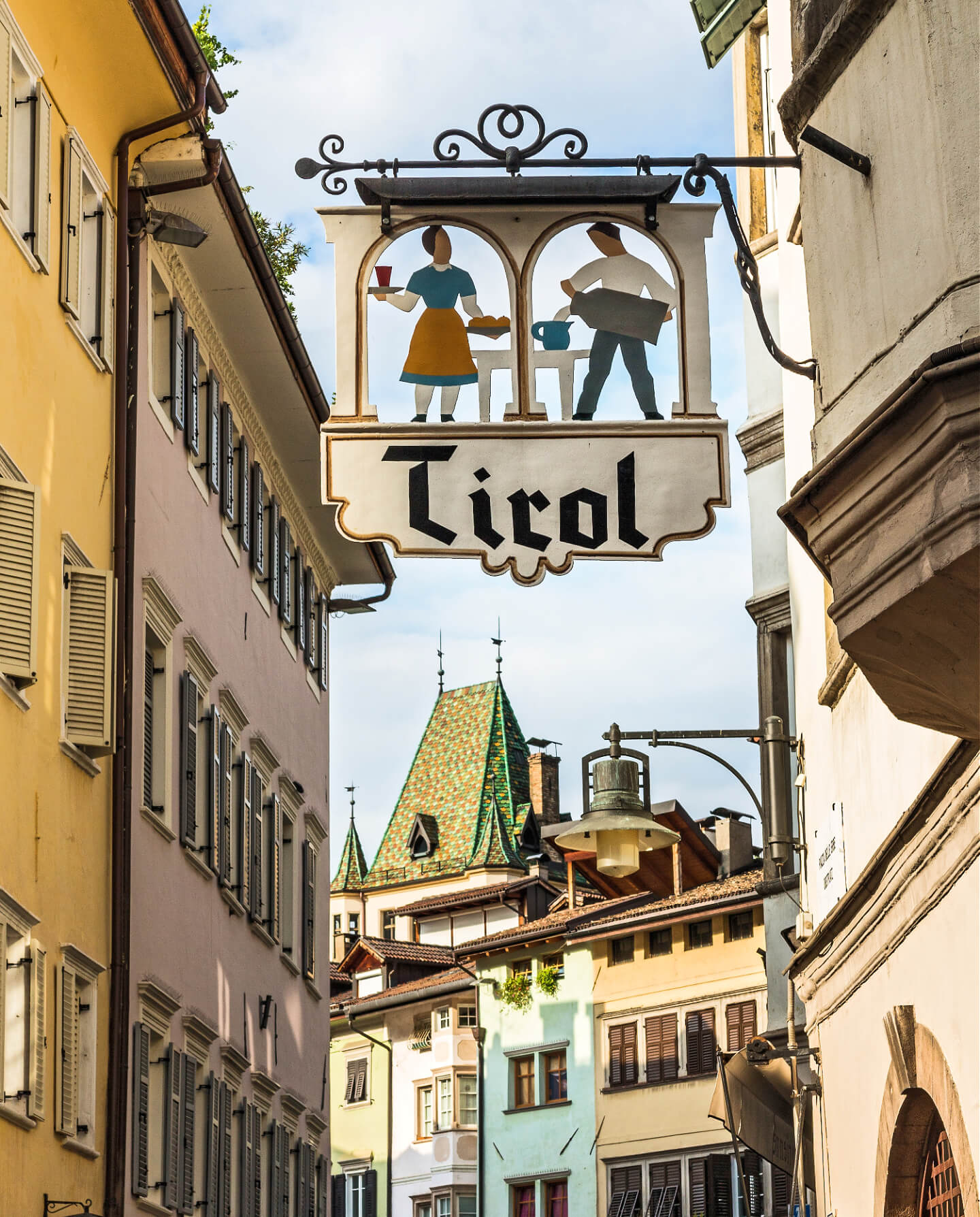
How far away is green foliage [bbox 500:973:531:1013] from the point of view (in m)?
58.1

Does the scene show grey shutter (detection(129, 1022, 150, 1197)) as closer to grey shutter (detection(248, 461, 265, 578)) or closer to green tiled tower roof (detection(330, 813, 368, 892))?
grey shutter (detection(248, 461, 265, 578))

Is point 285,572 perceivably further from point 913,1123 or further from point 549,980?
point 549,980

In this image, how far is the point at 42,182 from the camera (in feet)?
51.6

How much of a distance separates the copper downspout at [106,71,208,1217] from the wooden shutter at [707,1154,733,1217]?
37.8 meters

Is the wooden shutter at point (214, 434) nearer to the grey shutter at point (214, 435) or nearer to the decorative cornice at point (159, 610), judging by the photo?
the grey shutter at point (214, 435)

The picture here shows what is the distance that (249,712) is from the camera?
23641mm

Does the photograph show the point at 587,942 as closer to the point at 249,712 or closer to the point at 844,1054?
the point at 249,712

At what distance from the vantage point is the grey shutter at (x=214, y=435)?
21656 millimetres

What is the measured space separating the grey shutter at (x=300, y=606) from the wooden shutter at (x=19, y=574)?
12352mm

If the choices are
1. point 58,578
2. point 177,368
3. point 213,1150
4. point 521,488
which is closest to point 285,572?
point 177,368

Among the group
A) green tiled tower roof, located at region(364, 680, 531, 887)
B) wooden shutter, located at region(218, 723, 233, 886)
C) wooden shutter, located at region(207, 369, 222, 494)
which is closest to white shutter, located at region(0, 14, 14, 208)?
wooden shutter, located at region(207, 369, 222, 494)

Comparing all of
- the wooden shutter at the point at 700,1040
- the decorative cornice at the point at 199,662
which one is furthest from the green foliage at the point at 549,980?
the decorative cornice at the point at 199,662

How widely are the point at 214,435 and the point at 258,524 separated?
8.94 ft

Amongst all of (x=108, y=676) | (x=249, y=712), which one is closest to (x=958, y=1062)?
(x=108, y=676)
